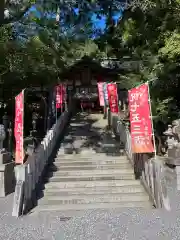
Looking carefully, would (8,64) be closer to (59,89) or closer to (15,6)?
(15,6)

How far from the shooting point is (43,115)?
2417 cm

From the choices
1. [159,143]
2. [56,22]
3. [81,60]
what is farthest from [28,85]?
[81,60]

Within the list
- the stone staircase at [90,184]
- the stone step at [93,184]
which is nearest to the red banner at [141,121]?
the stone staircase at [90,184]

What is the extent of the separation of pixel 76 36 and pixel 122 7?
4.17 m

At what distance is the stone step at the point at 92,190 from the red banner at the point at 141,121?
132cm

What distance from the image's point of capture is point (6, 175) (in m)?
10.9

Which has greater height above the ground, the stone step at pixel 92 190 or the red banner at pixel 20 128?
the red banner at pixel 20 128

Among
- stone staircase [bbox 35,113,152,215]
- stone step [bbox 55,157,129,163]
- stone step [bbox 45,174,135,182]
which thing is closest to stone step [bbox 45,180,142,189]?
stone staircase [bbox 35,113,152,215]

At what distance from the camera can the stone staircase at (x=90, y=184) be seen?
30.4 ft

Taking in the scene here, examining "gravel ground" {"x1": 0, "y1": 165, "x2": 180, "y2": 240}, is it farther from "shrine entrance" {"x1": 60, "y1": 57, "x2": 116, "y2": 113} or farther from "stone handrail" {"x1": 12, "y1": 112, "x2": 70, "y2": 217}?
"shrine entrance" {"x1": 60, "y1": 57, "x2": 116, "y2": 113}

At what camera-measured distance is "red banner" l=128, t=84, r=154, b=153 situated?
9.49m

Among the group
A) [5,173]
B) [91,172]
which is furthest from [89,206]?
[5,173]

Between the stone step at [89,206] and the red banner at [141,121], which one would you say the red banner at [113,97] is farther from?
the stone step at [89,206]

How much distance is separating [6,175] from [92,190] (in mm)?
2706
